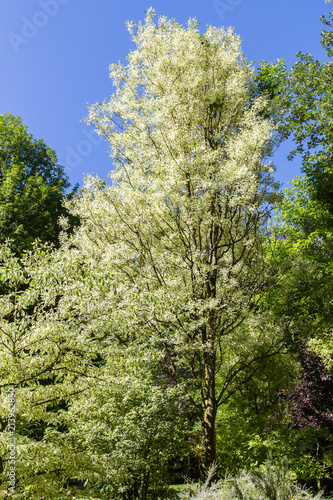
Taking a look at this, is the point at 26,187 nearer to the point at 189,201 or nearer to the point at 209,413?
the point at 189,201

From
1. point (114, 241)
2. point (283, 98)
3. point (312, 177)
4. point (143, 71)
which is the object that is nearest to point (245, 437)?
point (114, 241)

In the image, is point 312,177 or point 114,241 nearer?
point 114,241

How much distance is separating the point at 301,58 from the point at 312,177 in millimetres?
3925

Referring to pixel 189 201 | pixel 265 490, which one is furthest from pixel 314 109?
pixel 265 490

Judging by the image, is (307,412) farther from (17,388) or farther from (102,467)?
(17,388)

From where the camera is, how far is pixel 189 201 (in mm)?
8203

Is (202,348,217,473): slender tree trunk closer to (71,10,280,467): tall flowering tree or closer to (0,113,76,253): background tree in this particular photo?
(71,10,280,467): tall flowering tree

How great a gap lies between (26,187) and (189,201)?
Result: 1205cm

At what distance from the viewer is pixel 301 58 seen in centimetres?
1072

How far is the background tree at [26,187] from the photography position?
52.3 feet

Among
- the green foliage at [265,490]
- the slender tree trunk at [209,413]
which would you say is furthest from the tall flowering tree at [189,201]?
the green foliage at [265,490]

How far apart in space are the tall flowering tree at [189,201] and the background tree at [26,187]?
746cm

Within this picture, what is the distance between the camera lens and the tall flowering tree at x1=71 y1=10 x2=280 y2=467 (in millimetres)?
8164

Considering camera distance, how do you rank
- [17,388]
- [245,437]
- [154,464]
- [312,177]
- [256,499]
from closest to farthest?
[256,499], [17,388], [154,464], [245,437], [312,177]
